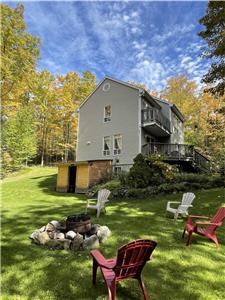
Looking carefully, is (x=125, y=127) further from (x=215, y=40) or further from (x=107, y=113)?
(x=215, y=40)

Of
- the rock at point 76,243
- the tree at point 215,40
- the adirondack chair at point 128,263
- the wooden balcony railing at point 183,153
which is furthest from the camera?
the wooden balcony railing at point 183,153

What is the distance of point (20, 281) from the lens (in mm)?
3943

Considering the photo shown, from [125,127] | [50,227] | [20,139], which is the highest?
[125,127]

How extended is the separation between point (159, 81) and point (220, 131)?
1332 cm

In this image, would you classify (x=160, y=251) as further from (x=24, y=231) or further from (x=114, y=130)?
(x=114, y=130)

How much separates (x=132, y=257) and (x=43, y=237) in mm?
3224

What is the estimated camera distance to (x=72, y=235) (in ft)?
18.2

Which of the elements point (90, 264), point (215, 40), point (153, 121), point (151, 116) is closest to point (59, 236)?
point (90, 264)

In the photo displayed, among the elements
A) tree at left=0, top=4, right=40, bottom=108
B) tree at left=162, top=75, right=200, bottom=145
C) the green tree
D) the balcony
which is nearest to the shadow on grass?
tree at left=0, top=4, right=40, bottom=108

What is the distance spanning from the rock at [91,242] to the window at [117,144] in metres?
13.6

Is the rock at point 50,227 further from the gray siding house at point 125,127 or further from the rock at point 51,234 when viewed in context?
the gray siding house at point 125,127

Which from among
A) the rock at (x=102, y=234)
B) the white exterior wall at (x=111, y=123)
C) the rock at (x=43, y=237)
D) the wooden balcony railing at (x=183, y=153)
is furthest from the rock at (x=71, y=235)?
the white exterior wall at (x=111, y=123)

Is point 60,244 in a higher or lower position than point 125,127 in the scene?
lower

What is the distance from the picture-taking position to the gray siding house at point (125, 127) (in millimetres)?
17984
